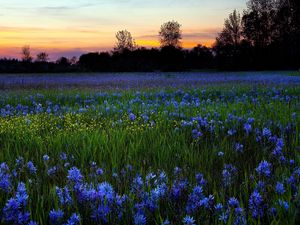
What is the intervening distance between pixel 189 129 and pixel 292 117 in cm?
179

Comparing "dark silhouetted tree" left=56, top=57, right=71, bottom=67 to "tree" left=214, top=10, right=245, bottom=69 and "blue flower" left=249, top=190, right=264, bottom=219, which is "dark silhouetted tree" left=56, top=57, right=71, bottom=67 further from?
"blue flower" left=249, top=190, right=264, bottom=219

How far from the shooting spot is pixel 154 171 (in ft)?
12.0

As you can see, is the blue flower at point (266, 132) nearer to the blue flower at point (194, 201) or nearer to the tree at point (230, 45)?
the blue flower at point (194, 201)

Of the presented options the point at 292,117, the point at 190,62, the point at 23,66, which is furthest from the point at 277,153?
the point at 190,62

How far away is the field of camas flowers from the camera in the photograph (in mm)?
2385

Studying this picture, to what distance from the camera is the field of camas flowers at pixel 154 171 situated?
7.82 feet

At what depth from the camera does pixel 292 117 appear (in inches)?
247

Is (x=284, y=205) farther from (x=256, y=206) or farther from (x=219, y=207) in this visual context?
(x=219, y=207)

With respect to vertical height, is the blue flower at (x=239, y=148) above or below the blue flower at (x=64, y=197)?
below

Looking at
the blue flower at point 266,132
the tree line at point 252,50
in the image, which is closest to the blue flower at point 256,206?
the blue flower at point 266,132

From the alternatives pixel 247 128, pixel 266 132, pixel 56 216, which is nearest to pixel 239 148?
pixel 266 132

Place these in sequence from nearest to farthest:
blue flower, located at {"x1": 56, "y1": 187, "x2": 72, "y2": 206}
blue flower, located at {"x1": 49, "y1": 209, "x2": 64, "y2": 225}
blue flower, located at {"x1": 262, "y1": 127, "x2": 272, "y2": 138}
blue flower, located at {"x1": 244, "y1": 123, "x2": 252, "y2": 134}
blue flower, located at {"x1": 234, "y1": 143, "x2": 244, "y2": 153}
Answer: blue flower, located at {"x1": 49, "y1": 209, "x2": 64, "y2": 225} < blue flower, located at {"x1": 56, "y1": 187, "x2": 72, "y2": 206} < blue flower, located at {"x1": 234, "y1": 143, "x2": 244, "y2": 153} < blue flower, located at {"x1": 262, "y1": 127, "x2": 272, "y2": 138} < blue flower, located at {"x1": 244, "y1": 123, "x2": 252, "y2": 134}

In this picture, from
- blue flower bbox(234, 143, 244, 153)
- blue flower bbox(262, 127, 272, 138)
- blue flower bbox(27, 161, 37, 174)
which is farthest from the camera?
blue flower bbox(262, 127, 272, 138)

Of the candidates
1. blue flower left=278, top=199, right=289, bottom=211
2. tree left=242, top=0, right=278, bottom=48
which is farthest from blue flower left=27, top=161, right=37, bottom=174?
tree left=242, top=0, right=278, bottom=48
